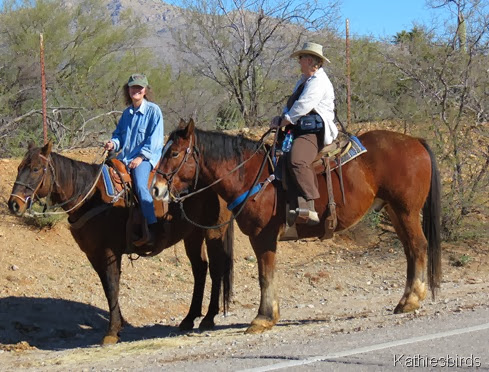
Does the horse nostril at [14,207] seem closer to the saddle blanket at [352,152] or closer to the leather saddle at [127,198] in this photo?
the leather saddle at [127,198]

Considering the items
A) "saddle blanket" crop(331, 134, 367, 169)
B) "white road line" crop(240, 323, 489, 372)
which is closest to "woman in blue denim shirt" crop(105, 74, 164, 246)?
"saddle blanket" crop(331, 134, 367, 169)

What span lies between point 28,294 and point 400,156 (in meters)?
5.40

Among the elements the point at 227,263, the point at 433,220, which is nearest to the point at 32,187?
the point at 227,263

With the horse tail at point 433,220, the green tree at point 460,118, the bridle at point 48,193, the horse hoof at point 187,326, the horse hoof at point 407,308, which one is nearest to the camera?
the bridle at point 48,193

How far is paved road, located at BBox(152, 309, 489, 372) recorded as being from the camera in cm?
598

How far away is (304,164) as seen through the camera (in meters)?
8.21

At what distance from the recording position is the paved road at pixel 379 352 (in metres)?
5.98

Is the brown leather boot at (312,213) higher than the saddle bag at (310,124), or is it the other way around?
the saddle bag at (310,124)

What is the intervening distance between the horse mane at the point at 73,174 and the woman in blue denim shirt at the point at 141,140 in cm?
43

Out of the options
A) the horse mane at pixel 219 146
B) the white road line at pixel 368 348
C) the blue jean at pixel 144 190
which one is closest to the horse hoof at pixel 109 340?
the blue jean at pixel 144 190

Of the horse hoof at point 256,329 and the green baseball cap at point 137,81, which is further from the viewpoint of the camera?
the green baseball cap at point 137,81

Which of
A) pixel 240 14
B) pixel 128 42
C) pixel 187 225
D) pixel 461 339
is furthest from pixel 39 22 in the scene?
pixel 461 339

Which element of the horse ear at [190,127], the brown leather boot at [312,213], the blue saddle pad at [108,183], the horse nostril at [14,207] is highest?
the horse ear at [190,127]

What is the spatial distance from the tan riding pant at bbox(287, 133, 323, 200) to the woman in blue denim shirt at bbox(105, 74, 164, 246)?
1640 mm
